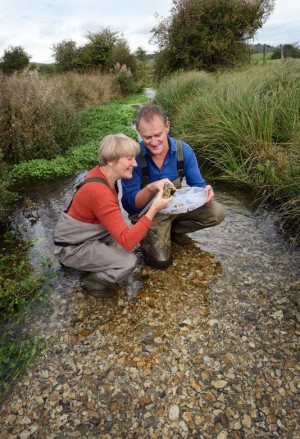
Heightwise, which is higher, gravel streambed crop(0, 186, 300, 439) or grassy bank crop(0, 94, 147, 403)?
grassy bank crop(0, 94, 147, 403)

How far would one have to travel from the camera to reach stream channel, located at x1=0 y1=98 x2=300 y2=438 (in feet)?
7.62

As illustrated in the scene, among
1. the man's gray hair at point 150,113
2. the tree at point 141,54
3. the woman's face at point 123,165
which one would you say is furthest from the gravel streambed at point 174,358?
the tree at point 141,54

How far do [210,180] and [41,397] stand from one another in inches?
200

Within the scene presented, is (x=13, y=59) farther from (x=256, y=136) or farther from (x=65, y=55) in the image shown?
(x=256, y=136)

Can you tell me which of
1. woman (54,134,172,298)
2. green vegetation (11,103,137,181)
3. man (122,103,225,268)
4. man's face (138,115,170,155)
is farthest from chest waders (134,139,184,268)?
green vegetation (11,103,137,181)

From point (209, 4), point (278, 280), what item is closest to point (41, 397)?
point (278, 280)

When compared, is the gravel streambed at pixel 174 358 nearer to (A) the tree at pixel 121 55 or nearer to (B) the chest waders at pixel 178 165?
(B) the chest waders at pixel 178 165

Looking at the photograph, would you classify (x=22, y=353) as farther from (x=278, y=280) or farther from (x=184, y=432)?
(x=278, y=280)

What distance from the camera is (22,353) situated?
286 cm

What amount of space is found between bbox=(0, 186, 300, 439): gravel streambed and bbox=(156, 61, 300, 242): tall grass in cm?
141

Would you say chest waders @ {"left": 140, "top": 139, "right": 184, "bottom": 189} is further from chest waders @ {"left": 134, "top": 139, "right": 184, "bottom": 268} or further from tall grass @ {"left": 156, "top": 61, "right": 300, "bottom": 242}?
tall grass @ {"left": 156, "top": 61, "right": 300, "bottom": 242}

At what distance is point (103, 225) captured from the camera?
10.4 ft

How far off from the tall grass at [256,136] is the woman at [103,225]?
2.54 meters

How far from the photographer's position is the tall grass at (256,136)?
195 inches
